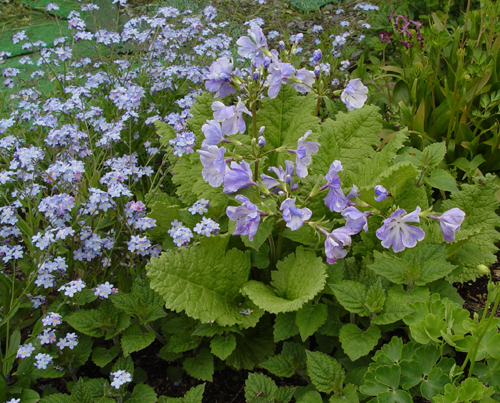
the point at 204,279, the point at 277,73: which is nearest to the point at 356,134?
the point at 277,73

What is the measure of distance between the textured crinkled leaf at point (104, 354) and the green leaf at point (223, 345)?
0.42 m

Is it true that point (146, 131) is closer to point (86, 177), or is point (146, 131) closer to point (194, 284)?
point (86, 177)

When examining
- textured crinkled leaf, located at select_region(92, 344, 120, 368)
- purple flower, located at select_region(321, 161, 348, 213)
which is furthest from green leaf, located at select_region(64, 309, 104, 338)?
purple flower, located at select_region(321, 161, 348, 213)

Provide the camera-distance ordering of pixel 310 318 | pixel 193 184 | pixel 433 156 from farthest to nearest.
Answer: pixel 193 184, pixel 433 156, pixel 310 318

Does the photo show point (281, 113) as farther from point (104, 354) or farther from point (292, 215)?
point (104, 354)

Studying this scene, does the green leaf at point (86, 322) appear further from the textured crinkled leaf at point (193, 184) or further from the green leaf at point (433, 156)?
the green leaf at point (433, 156)

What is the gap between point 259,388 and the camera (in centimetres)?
185

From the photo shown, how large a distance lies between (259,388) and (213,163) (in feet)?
2.83

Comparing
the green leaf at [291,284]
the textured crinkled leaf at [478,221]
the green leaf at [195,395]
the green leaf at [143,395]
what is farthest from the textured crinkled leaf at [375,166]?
the green leaf at [143,395]

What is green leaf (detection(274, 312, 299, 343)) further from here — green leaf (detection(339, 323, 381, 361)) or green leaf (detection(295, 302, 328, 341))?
green leaf (detection(339, 323, 381, 361))

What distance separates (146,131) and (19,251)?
124 centimetres

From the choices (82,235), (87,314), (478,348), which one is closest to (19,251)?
(82,235)

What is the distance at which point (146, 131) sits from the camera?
3.09 meters

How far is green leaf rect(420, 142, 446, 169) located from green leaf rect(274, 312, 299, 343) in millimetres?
880
